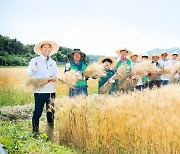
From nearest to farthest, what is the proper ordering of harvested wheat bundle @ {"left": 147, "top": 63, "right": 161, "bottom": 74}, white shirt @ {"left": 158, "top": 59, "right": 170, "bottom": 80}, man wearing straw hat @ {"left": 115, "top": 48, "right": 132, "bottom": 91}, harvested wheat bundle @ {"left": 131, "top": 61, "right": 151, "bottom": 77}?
man wearing straw hat @ {"left": 115, "top": 48, "right": 132, "bottom": 91} < harvested wheat bundle @ {"left": 131, "top": 61, "right": 151, "bottom": 77} < harvested wheat bundle @ {"left": 147, "top": 63, "right": 161, "bottom": 74} < white shirt @ {"left": 158, "top": 59, "right": 170, "bottom": 80}

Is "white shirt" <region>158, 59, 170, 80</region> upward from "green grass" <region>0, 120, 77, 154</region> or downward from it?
upward

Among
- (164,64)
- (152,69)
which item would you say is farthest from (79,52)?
(164,64)

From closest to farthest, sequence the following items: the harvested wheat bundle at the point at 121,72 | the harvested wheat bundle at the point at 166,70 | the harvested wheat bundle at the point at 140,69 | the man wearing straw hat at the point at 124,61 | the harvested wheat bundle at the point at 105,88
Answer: the harvested wheat bundle at the point at 105,88
the harvested wheat bundle at the point at 121,72
the man wearing straw hat at the point at 124,61
the harvested wheat bundle at the point at 140,69
the harvested wheat bundle at the point at 166,70

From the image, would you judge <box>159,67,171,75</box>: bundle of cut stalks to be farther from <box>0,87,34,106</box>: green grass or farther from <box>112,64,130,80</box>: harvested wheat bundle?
<box>0,87,34,106</box>: green grass

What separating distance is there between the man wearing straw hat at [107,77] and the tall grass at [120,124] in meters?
1.95

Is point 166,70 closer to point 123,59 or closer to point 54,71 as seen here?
point 123,59

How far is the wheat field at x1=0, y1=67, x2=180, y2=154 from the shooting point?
533 centimetres

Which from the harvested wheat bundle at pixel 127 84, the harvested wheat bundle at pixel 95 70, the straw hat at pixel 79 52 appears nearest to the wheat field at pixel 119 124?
the straw hat at pixel 79 52

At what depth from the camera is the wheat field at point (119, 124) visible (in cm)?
533

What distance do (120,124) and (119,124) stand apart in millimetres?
16

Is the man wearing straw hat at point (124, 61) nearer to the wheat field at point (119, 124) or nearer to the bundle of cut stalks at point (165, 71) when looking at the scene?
the bundle of cut stalks at point (165, 71)

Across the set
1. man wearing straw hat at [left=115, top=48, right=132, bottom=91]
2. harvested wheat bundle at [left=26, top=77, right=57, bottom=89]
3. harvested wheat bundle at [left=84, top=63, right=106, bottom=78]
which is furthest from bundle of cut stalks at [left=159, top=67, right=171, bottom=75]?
harvested wheat bundle at [left=26, top=77, right=57, bottom=89]

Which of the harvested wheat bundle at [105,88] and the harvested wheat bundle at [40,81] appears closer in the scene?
the harvested wheat bundle at [40,81]

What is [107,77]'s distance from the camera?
9016mm
